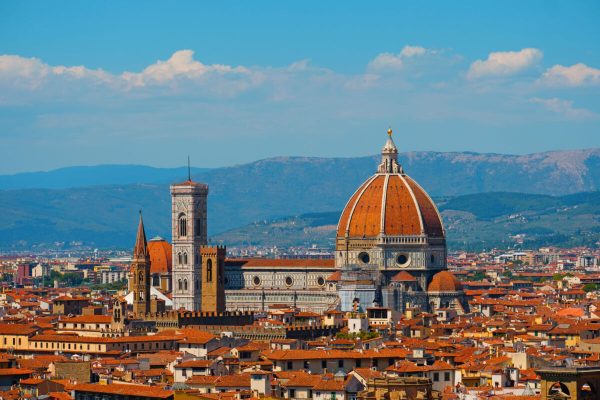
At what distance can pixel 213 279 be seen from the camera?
123000 mm

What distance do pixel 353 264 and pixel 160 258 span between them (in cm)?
2151

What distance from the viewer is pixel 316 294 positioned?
424ft

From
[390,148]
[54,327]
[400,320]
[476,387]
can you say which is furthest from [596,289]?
[476,387]

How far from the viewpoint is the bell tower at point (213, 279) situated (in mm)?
121750

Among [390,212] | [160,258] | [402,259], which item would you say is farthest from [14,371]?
[160,258]

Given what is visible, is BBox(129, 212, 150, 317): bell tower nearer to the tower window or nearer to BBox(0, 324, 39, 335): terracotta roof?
the tower window

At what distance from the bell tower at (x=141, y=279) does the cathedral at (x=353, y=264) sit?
4.27 meters

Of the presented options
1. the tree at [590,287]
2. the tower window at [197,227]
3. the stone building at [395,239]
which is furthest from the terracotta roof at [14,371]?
the tree at [590,287]

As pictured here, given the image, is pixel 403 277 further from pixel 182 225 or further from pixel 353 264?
pixel 182 225

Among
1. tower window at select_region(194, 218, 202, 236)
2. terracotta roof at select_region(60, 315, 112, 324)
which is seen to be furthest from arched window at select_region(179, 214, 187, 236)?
terracotta roof at select_region(60, 315, 112, 324)

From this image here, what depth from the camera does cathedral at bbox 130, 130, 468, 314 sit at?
125m

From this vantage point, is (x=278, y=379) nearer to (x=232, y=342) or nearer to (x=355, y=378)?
(x=355, y=378)

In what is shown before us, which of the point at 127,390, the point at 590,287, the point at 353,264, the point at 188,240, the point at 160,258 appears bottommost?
the point at 127,390

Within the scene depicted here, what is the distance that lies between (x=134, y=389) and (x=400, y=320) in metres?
48.9
